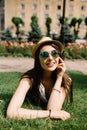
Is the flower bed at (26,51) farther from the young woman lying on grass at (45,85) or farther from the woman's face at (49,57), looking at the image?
the woman's face at (49,57)

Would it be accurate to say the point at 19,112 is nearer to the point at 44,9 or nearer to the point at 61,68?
the point at 61,68

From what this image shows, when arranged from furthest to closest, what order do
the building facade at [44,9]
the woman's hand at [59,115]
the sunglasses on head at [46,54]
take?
the building facade at [44,9] → the sunglasses on head at [46,54] → the woman's hand at [59,115]

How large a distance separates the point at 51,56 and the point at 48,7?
259ft

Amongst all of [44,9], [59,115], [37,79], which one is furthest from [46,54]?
[44,9]

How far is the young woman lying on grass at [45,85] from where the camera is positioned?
4.27 m

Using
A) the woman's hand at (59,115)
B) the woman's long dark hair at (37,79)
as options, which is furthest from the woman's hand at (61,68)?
the woman's hand at (59,115)

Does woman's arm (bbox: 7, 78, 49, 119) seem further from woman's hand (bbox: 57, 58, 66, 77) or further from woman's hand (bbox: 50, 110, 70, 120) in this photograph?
woman's hand (bbox: 57, 58, 66, 77)

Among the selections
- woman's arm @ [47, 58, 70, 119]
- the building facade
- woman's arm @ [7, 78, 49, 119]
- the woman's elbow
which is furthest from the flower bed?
the building facade

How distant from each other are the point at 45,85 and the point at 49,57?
1.60 feet

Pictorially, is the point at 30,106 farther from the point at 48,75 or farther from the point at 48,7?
the point at 48,7

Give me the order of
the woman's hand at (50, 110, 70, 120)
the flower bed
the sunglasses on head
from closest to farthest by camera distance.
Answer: the woman's hand at (50, 110, 70, 120)
the sunglasses on head
the flower bed

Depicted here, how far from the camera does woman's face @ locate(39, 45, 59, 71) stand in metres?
4.45

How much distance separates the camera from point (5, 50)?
17453 millimetres

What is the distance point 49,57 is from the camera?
14.6ft
